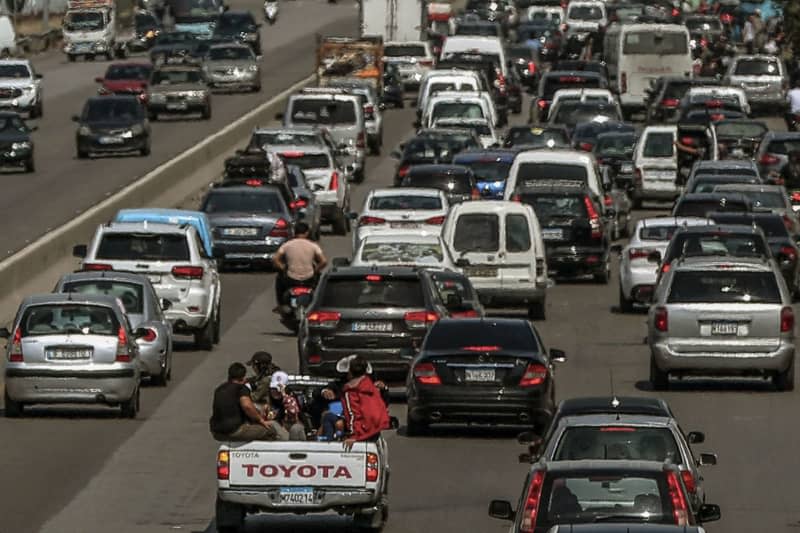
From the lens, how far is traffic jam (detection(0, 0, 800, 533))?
18469mm

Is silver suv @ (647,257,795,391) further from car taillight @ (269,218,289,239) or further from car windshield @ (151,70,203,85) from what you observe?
car windshield @ (151,70,203,85)

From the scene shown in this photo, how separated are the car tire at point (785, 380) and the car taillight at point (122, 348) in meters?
7.37

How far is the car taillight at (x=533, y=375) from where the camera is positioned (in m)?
25.1

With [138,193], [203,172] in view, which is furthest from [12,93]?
[138,193]

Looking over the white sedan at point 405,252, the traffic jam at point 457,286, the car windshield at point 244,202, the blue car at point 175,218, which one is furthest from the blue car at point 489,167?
the white sedan at point 405,252

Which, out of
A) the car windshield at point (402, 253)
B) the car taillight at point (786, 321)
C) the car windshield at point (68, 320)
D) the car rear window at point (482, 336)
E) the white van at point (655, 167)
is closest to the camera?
the car rear window at point (482, 336)

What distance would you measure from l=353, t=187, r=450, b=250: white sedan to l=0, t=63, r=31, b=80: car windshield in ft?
100

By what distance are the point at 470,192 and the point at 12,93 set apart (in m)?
28.3

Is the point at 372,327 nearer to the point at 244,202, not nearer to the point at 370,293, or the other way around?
the point at 370,293

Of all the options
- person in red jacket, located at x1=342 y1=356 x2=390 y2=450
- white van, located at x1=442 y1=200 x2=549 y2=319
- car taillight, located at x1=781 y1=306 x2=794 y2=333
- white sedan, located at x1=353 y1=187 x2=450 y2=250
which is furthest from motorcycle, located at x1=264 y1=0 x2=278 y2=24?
person in red jacket, located at x1=342 y1=356 x2=390 y2=450

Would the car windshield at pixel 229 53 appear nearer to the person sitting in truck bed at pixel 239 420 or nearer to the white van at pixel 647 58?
the white van at pixel 647 58

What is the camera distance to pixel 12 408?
26.5 meters

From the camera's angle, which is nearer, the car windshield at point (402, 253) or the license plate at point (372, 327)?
the license plate at point (372, 327)

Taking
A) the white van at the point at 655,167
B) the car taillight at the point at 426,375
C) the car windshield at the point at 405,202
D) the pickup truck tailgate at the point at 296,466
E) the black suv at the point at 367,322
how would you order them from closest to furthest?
the pickup truck tailgate at the point at 296,466 → the car taillight at the point at 426,375 → the black suv at the point at 367,322 → the car windshield at the point at 405,202 → the white van at the point at 655,167
